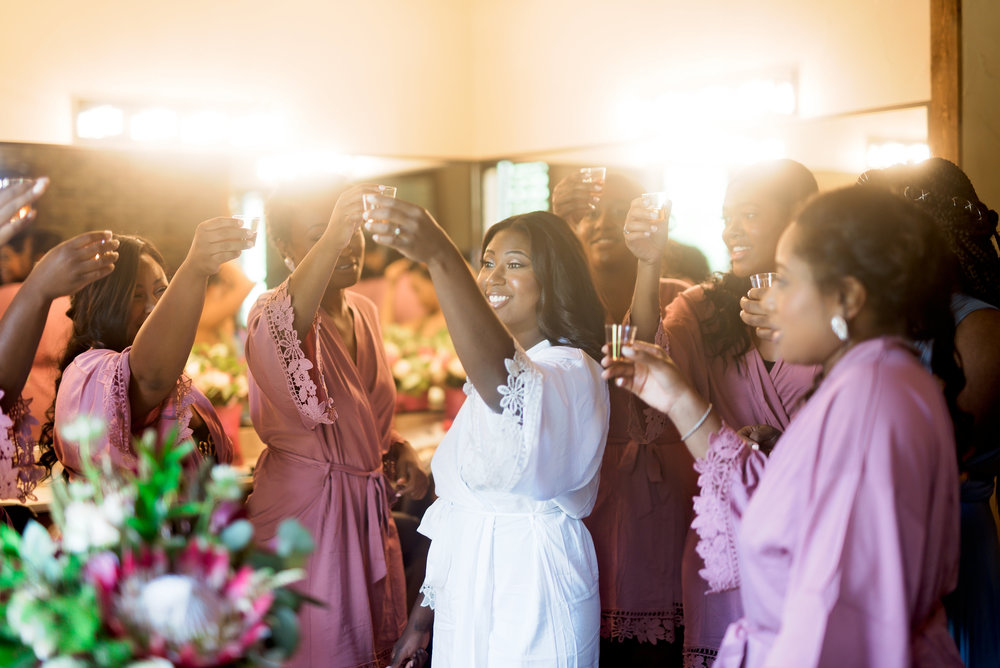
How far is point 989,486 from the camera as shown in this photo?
2.13 m

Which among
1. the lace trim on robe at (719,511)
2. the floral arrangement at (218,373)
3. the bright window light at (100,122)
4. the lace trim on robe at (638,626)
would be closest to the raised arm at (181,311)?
the lace trim on robe at (719,511)

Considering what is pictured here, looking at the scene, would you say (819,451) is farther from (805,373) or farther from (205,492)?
(805,373)

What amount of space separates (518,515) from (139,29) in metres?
3.29

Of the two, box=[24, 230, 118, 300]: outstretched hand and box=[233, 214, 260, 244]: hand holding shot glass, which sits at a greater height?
box=[233, 214, 260, 244]: hand holding shot glass

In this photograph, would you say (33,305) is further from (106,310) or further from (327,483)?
(327,483)

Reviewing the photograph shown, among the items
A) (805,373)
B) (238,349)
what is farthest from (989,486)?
(238,349)

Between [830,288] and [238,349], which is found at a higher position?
[830,288]

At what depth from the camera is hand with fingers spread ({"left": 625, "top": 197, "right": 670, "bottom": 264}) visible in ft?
7.54

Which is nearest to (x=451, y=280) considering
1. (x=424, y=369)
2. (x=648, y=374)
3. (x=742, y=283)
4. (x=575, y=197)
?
(x=648, y=374)

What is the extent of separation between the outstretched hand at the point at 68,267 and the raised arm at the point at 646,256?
4.21ft

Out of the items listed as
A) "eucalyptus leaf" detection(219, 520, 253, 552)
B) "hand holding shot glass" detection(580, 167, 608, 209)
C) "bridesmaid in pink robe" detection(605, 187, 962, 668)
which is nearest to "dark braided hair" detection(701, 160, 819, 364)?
"hand holding shot glass" detection(580, 167, 608, 209)

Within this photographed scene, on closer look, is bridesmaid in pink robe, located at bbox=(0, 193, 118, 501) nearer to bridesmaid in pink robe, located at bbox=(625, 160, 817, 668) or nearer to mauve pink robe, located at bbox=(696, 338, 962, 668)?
bridesmaid in pink robe, located at bbox=(625, 160, 817, 668)

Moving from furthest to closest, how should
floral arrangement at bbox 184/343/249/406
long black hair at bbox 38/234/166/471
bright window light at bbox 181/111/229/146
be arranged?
bright window light at bbox 181/111/229/146
floral arrangement at bbox 184/343/249/406
long black hair at bbox 38/234/166/471

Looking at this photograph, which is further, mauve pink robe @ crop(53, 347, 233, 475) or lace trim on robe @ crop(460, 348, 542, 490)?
mauve pink robe @ crop(53, 347, 233, 475)
